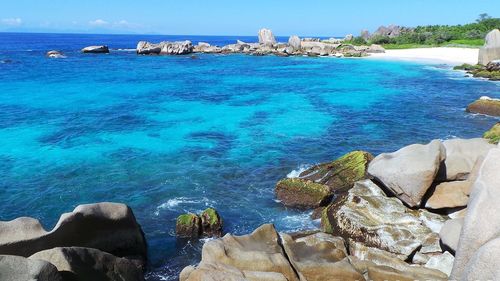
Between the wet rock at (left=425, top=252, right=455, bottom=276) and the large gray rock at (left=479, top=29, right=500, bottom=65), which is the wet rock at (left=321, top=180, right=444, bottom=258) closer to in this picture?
the wet rock at (left=425, top=252, right=455, bottom=276)

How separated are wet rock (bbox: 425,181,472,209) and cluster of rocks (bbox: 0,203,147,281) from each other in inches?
413

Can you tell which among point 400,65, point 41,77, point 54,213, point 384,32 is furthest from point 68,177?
point 384,32

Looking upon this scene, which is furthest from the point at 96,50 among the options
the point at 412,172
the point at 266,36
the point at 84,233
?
the point at 412,172

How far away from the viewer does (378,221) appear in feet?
50.7

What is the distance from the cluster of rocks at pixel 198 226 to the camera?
17141 millimetres

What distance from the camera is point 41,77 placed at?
63.7 m

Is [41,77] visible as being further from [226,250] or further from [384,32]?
[384,32]

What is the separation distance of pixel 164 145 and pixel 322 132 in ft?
39.0

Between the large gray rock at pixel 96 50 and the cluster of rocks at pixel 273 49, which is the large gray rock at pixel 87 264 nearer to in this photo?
the cluster of rocks at pixel 273 49

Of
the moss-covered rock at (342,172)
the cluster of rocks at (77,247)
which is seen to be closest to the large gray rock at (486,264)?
the cluster of rocks at (77,247)

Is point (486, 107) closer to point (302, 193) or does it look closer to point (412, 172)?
point (302, 193)

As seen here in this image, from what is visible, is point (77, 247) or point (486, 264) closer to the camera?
point (486, 264)

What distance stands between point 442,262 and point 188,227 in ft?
30.2

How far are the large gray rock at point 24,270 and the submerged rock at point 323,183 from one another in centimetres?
1286
